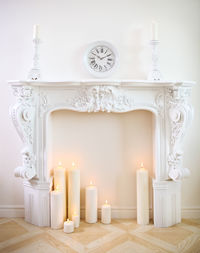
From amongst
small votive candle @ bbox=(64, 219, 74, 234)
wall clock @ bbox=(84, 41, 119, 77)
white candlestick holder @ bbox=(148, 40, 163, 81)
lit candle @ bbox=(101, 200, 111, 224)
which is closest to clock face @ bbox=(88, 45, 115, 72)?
wall clock @ bbox=(84, 41, 119, 77)

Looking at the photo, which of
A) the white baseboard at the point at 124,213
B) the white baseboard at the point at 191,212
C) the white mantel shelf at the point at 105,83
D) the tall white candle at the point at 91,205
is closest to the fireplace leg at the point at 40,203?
the tall white candle at the point at 91,205

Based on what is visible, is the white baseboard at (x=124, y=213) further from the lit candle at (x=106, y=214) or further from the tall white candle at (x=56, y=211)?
the tall white candle at (x=56, y=211)

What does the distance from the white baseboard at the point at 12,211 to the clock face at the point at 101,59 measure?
1725 millimetres

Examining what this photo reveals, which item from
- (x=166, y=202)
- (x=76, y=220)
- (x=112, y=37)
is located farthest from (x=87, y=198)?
(x=112, y=37)

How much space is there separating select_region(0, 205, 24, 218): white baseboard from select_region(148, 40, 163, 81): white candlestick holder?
197 cm

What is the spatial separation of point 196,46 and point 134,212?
1.90 metres

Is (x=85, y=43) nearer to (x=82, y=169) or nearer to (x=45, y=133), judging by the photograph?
(x=45, y=133)

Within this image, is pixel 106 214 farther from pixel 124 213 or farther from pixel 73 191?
pixel 73 191

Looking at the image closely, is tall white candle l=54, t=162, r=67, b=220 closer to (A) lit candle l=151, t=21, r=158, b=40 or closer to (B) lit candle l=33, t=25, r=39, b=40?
(B) lit candle l=33, t=25, r=39, b=40

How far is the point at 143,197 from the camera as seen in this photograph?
230 centimetres

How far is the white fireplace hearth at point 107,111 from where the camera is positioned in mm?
2160

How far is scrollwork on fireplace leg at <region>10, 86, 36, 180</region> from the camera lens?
6.99 feet

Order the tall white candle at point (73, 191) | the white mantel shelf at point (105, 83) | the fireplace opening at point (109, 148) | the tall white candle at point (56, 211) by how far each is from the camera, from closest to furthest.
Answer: the white mantel shelf at point (105, 83)
the tall white candle at point (56, 211)
the tall white candle at point (73, 191)
the fireplace opening at point (109, 148)

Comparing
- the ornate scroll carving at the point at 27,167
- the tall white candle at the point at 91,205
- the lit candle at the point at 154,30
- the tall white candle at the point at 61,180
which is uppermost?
A: the lit candle at the point at 154,30
